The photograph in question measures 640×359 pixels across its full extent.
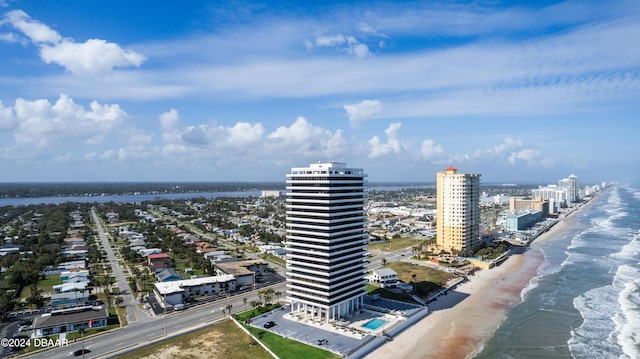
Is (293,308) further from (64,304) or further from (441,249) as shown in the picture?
(441,249)

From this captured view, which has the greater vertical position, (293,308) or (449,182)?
(449,182)

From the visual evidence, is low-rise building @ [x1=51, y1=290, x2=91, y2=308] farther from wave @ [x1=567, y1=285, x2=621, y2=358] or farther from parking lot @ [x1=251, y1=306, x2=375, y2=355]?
wave @ [x1=567, y1=285, x2=621, y2=358]

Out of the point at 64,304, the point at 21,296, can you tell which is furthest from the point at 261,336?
the point at 21,296

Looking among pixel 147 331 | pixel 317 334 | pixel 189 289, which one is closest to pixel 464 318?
pixel 317 334

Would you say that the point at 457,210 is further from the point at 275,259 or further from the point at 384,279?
the point at 275,259

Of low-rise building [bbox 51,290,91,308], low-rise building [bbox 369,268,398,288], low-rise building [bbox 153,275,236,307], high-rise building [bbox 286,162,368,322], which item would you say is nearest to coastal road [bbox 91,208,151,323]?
low-rise building [bbox 153,275,236,307]

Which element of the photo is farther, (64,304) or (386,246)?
(386,246)

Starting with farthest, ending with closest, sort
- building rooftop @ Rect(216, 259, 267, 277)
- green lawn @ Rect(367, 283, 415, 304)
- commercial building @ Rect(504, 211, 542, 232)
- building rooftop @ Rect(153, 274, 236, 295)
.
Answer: commercial building @ Rect(504, 211, 542, 232) → building rooftop @ Rect(216, 259, 267, 277) → green lawn @ Rect(367, 283, 415, 304) → building rooftop @ Rect(153, 274, 236, 295)
